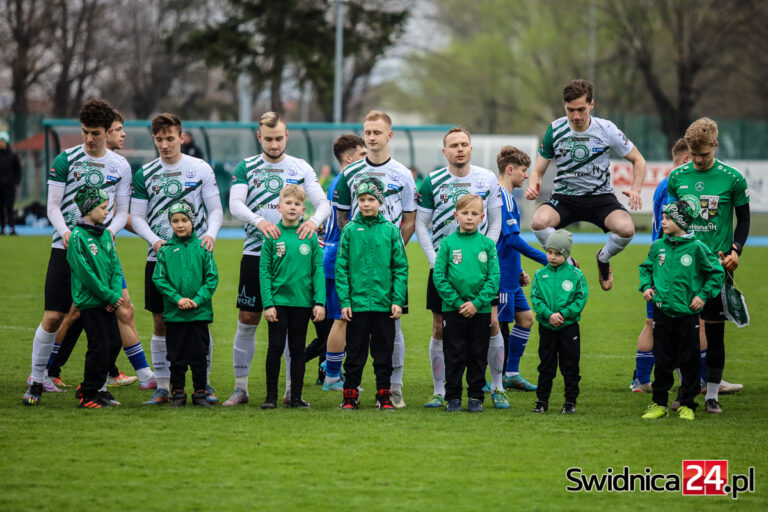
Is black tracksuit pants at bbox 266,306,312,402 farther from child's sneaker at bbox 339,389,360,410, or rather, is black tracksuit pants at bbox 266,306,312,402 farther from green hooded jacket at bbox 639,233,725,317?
green hooded jacket at bbox 639,233,725,317

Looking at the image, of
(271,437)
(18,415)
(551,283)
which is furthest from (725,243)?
(18,415)

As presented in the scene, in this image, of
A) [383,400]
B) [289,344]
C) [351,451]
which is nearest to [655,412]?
[383,400]

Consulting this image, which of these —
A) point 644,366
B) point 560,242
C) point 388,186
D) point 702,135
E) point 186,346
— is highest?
point 702,135

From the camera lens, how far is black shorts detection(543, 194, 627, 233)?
791 centimetres

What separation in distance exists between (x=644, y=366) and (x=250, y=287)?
337 centimetres

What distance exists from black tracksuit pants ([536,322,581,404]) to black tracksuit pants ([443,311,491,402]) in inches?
16.3

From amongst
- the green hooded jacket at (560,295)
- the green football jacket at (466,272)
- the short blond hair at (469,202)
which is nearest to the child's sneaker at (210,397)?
the green football jacket at (466,272)

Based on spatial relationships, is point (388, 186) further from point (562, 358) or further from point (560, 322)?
point (562, 358)

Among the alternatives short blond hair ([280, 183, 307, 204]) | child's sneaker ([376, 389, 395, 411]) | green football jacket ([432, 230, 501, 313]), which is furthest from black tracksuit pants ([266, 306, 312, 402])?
green football jacket ([432, 230, 501, 313])

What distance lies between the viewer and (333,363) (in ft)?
25.0

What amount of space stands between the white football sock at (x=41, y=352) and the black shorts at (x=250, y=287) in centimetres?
145

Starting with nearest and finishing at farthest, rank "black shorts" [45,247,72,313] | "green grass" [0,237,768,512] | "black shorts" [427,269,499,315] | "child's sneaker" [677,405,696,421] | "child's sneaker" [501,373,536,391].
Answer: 1. "green grass" [0,237,768,512]
2. "child's sneaker" [677,405,696,421]
3. "black shorts" [45,247,72,313]
4. "black shorts" [427,269,499,315]
5. "child's sneaker" [501,373,536,391]

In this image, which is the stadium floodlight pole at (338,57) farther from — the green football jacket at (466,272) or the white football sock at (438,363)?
the green football jacket at (466,272)

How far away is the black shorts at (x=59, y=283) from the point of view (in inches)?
276
